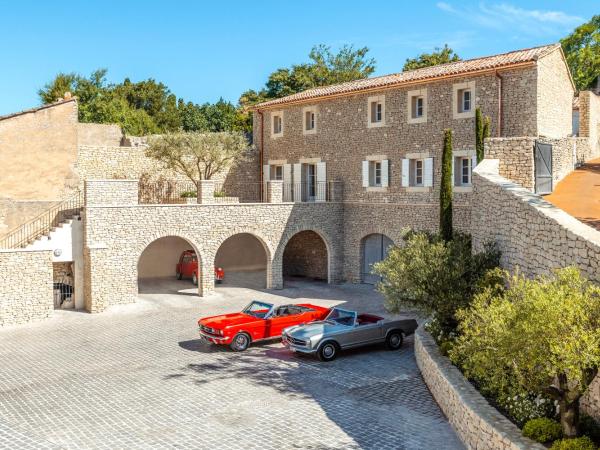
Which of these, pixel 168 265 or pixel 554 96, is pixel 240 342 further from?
pixel 554 96

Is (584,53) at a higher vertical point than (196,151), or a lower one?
higher

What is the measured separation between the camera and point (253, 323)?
17.8 metres

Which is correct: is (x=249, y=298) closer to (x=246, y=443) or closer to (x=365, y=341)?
(x=365, y=341)

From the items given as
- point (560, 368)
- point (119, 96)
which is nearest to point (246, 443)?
point (560, 368)

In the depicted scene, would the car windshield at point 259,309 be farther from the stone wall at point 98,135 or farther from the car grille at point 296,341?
the stone wall at point 98,135

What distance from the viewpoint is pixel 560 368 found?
318 inches

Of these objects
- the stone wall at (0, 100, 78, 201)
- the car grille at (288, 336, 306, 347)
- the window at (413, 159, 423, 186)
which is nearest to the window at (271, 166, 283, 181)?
the window at (413, 159, 423, 186)

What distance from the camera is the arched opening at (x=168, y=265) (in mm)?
28219

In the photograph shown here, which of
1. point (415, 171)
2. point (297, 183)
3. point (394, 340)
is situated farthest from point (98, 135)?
point (394, 340)

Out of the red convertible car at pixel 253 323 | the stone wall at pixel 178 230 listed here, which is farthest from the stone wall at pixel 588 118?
the red convertible car at pixel 253 323

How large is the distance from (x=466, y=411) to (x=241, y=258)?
2273 cm

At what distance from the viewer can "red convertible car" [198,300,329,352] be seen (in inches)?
683

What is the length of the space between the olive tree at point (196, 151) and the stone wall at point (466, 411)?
1700 centimetres

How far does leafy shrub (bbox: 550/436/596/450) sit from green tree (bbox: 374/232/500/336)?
5.64m
